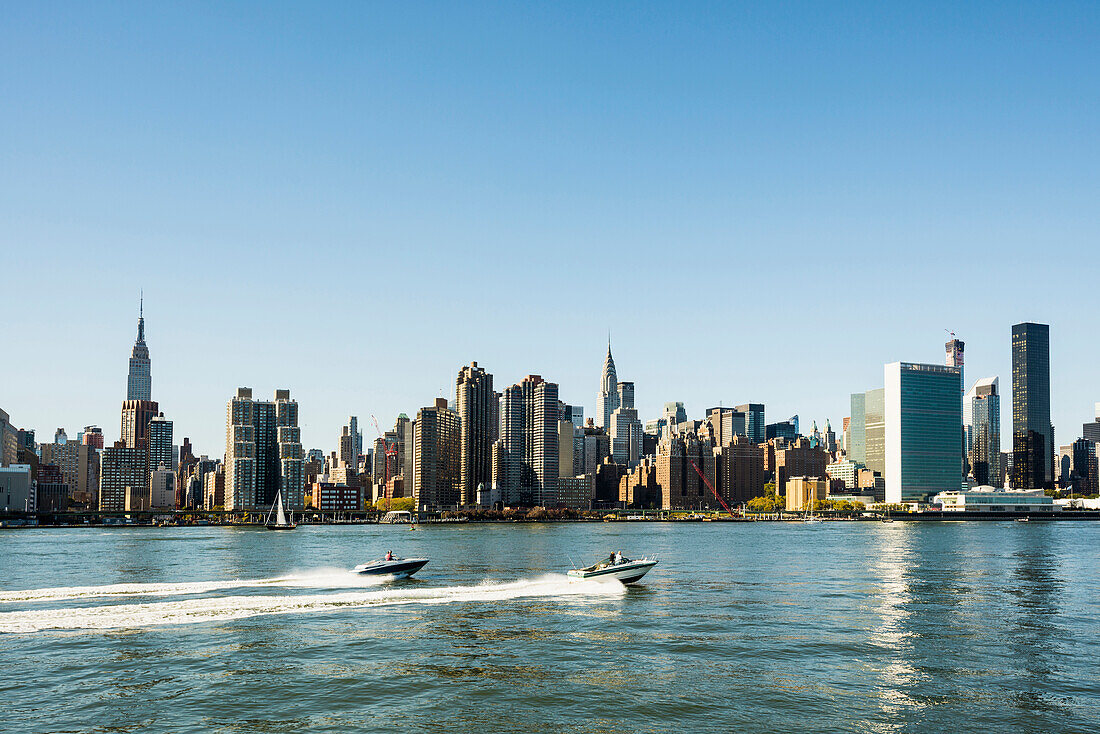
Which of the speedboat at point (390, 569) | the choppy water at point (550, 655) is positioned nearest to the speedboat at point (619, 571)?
the choppy water at point (550, 655)

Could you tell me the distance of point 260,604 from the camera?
6706 cm

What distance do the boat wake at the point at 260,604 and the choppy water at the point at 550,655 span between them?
0.33 m

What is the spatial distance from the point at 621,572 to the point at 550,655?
29.7m

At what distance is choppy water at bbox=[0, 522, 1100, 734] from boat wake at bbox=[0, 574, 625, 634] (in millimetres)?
328

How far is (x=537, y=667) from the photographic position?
4625cm

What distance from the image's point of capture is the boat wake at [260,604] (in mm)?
58906

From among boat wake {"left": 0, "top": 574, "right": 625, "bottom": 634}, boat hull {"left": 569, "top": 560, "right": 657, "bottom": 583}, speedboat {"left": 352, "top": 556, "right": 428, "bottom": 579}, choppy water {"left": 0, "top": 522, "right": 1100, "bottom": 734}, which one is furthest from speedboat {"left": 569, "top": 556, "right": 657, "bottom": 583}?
speedboat {"left": 352, "top": 556, "right": 428, "bottom": 579}

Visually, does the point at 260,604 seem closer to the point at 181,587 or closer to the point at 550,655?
the point at 181,587

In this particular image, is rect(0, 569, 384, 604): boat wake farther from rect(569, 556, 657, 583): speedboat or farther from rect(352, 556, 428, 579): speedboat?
rect(569, 556, 657, 583): speedboat

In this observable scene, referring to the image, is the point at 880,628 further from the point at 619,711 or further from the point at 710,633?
the point at 619,711

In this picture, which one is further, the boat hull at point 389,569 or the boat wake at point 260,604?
the boat hull at point 389,569

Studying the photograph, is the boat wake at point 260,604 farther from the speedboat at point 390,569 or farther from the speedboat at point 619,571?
the speedboat at point 390,569

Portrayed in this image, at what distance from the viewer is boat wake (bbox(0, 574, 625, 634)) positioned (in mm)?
58906

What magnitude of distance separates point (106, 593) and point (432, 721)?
4724 centimetres
